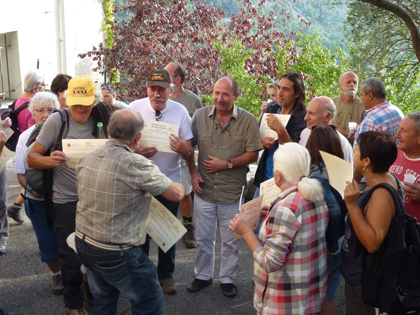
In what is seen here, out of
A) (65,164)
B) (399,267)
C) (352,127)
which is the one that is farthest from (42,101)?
(352,127)

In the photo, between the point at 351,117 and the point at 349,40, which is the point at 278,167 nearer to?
the point at 351,117

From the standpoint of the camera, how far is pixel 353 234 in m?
2.82

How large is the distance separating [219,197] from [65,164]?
157 centimetres

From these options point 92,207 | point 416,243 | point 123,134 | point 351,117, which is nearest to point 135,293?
point 92,207

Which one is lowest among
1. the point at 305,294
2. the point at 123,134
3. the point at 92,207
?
the point at 305,294

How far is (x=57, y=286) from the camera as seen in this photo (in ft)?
14.1

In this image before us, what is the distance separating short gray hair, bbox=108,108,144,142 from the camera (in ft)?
9.56

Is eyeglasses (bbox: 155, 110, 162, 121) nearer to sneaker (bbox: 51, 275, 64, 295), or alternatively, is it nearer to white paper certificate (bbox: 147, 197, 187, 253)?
white paper certificate (bbox: 147, 197, 187, 253)

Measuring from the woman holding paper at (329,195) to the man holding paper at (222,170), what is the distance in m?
1.20

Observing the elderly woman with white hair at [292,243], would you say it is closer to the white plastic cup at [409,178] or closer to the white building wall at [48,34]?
the white plastic cup at [409,178]

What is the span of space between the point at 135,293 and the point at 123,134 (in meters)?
1.13

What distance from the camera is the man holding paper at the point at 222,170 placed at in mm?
4254

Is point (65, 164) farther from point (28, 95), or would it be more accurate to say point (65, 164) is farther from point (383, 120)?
point (383, 120)

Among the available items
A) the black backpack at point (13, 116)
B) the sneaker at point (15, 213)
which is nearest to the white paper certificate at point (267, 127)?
the black backpack at point (13, 116)
